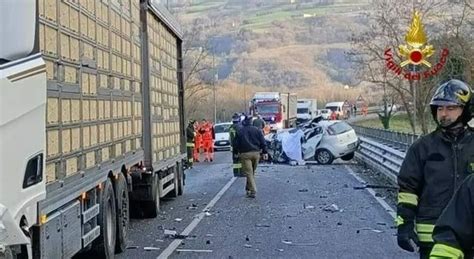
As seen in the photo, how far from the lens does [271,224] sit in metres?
15.1

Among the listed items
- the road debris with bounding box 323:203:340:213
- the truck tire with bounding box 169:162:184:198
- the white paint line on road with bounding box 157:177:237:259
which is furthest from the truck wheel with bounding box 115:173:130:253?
the truck tire with bounding box 169:162:184:198

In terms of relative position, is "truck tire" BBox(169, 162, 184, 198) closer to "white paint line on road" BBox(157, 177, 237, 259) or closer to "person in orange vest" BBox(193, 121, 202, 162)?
"white paint line on road" BBox(157, 177, 237, 259)

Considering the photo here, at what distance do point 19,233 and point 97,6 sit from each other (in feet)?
16.6

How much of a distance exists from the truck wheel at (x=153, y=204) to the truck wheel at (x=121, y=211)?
121 inches

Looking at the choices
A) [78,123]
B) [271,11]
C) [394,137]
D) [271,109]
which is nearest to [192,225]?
[78,123]

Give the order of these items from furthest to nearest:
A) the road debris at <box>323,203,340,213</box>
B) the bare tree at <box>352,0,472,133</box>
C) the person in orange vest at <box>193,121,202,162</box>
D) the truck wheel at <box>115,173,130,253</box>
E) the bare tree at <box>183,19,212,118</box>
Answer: the bare tree at <box>183,19,212,118</box> < the person in orange vest at <box>193,121,202,162</box> < the bare tree at <box>352,0,472,133</box> < the road debris at <box>323,203,340,213</box> < the truck wheel at <box>115,173,130,253</box>

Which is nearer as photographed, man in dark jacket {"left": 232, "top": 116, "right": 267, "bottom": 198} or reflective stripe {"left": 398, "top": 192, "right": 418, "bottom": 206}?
reflective stripe {"left": 398, "top": 192, "right": 418, "bottom": 206}

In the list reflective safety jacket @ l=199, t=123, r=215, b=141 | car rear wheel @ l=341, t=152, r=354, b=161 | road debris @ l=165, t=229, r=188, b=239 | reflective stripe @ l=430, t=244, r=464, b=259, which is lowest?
car rear wheel @ l=341, t=152, r=354, b=161

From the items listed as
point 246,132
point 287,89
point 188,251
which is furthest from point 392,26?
point 287,89

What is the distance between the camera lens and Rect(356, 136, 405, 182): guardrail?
20.8 meters

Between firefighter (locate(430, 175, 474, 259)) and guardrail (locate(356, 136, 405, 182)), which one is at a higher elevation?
firefighter (locate(430, 175, 474, 259))

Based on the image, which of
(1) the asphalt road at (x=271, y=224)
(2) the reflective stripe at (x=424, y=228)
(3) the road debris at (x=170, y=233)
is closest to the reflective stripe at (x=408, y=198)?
(2) the reflective stripe at (x=424, y=228)

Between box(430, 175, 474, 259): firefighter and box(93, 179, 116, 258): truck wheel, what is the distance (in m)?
6.81

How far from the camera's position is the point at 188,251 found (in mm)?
12000
